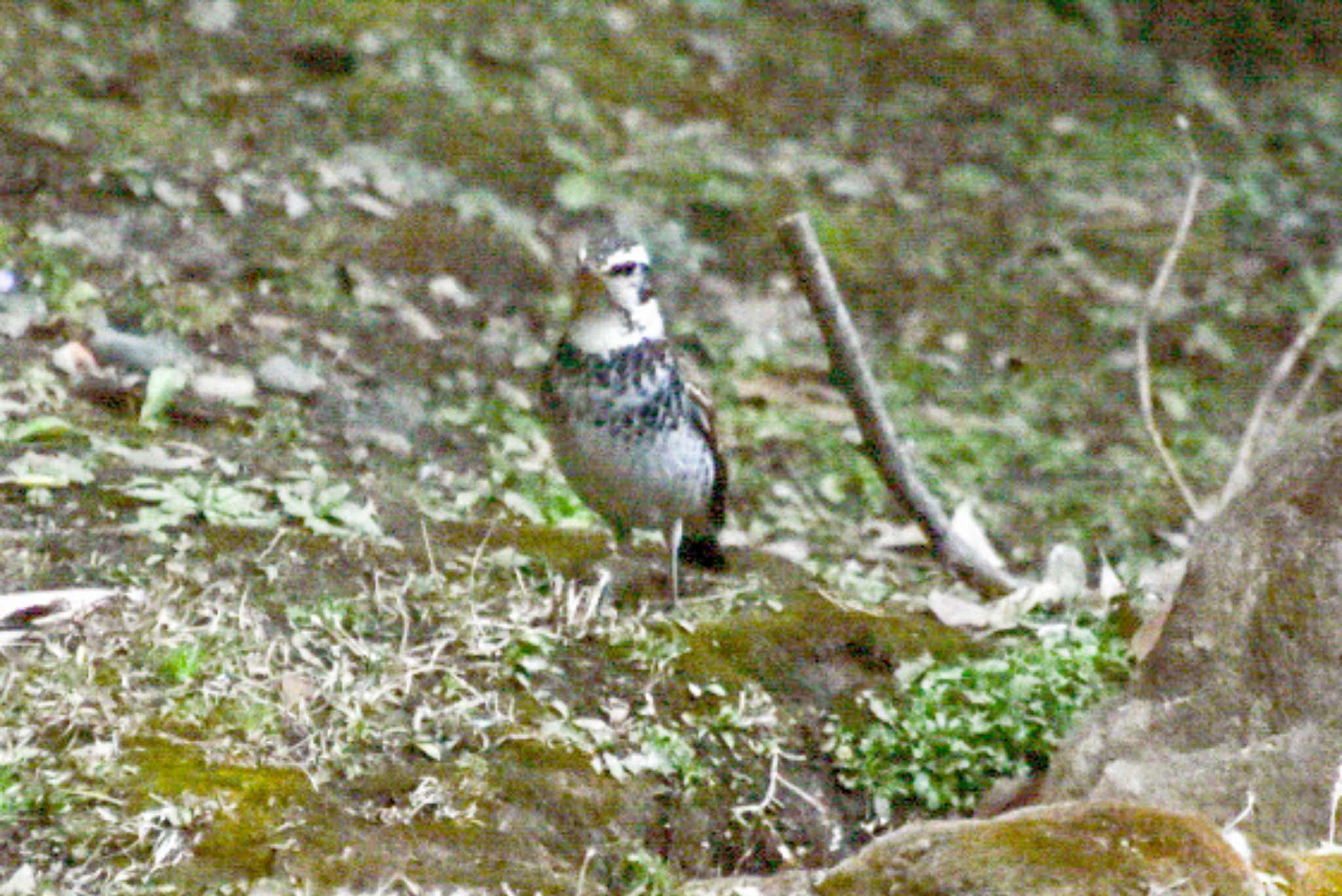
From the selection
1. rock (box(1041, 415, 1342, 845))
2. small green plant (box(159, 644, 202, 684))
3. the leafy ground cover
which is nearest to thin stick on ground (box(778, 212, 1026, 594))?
the leafy ground cover

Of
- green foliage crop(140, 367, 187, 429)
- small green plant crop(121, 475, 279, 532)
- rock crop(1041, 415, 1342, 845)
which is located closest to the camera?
rock crop(1041, 415, 1342, 845)

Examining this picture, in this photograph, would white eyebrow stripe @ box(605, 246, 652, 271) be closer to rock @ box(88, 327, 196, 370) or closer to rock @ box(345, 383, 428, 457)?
rock @ box(345, 383, 428, 457)

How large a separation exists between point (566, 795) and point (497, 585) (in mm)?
919

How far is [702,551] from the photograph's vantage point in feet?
19.8

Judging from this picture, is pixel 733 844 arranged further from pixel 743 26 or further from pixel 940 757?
pixel 743 26

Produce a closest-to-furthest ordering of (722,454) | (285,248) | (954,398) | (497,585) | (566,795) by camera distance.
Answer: (566,795), (497,585), (722,454), (285,248), (954,398)

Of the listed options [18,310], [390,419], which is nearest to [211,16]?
[18,310]

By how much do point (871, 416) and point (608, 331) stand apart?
0.99 m

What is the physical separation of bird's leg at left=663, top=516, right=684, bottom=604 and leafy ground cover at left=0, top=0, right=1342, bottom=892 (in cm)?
9

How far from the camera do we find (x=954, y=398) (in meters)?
8.70

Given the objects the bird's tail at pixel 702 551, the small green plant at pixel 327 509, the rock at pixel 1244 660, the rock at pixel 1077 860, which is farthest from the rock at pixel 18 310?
the rock at pixel 1077 860

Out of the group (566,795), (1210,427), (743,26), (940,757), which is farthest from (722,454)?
(743,26)

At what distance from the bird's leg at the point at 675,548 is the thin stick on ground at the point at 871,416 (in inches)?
26.7

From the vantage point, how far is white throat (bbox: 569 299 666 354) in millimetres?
5555
